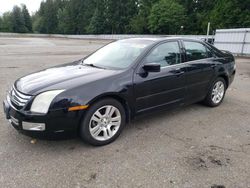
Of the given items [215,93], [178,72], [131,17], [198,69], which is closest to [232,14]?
[131,17]

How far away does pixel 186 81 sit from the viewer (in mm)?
3924

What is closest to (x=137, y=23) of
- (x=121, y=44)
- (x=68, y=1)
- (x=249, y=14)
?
(x=249, y=14)

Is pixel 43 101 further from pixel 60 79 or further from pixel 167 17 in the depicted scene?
pixel 167 17

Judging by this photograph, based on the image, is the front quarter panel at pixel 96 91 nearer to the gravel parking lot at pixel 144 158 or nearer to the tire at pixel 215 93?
the gravel parking lot at pixel 144 158

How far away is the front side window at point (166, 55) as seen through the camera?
11.6 ft

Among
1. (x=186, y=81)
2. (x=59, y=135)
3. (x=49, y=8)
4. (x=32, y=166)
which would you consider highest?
(x=49, y=8)

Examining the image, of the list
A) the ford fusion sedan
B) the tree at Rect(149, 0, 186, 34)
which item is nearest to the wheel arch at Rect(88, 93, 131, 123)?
the ford fusion sedan

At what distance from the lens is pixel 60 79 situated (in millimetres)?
3018

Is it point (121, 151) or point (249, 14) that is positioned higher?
point (249, 14)

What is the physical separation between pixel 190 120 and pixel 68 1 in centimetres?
9342

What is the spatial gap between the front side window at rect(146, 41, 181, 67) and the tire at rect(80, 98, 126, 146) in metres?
0.95

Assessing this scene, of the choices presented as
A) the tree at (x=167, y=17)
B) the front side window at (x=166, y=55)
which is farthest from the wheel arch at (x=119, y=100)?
the tree at (x=167, y=17)

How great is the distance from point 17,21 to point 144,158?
101m

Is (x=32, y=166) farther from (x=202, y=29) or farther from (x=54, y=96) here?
(x=202, y=29)
